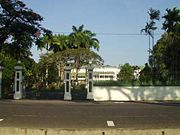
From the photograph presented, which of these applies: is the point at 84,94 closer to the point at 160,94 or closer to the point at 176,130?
the point at 160,94

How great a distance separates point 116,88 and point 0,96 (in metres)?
8.76

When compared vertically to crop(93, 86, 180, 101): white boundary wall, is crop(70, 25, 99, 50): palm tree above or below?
above

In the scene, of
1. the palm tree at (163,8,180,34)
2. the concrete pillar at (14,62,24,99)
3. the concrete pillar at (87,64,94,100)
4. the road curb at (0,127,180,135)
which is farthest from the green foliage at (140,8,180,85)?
the road curb at (0,127,180,135)

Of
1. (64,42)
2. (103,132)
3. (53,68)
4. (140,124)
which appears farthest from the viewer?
(64,42)

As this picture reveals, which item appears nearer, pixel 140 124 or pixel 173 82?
pixel 140 124

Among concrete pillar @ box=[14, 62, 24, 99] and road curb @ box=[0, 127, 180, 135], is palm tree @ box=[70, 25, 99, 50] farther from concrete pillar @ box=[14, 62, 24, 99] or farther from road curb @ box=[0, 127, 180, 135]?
road curb @ box=[0, 127, 180, 135]

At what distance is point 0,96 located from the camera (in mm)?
31641

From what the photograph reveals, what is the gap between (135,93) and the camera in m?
31.9

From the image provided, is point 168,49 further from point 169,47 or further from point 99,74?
point 99,74

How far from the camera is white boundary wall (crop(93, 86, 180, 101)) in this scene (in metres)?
31.3

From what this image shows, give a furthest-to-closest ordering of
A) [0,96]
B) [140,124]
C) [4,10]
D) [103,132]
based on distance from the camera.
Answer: [4,10]
[0,96]
[140,124]
[103,132]

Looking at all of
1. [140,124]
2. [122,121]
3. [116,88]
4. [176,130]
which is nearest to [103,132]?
[176,130]

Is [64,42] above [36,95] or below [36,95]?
above

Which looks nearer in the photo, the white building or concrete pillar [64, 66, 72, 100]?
concrete pillar [64, 66, 72, 100]
